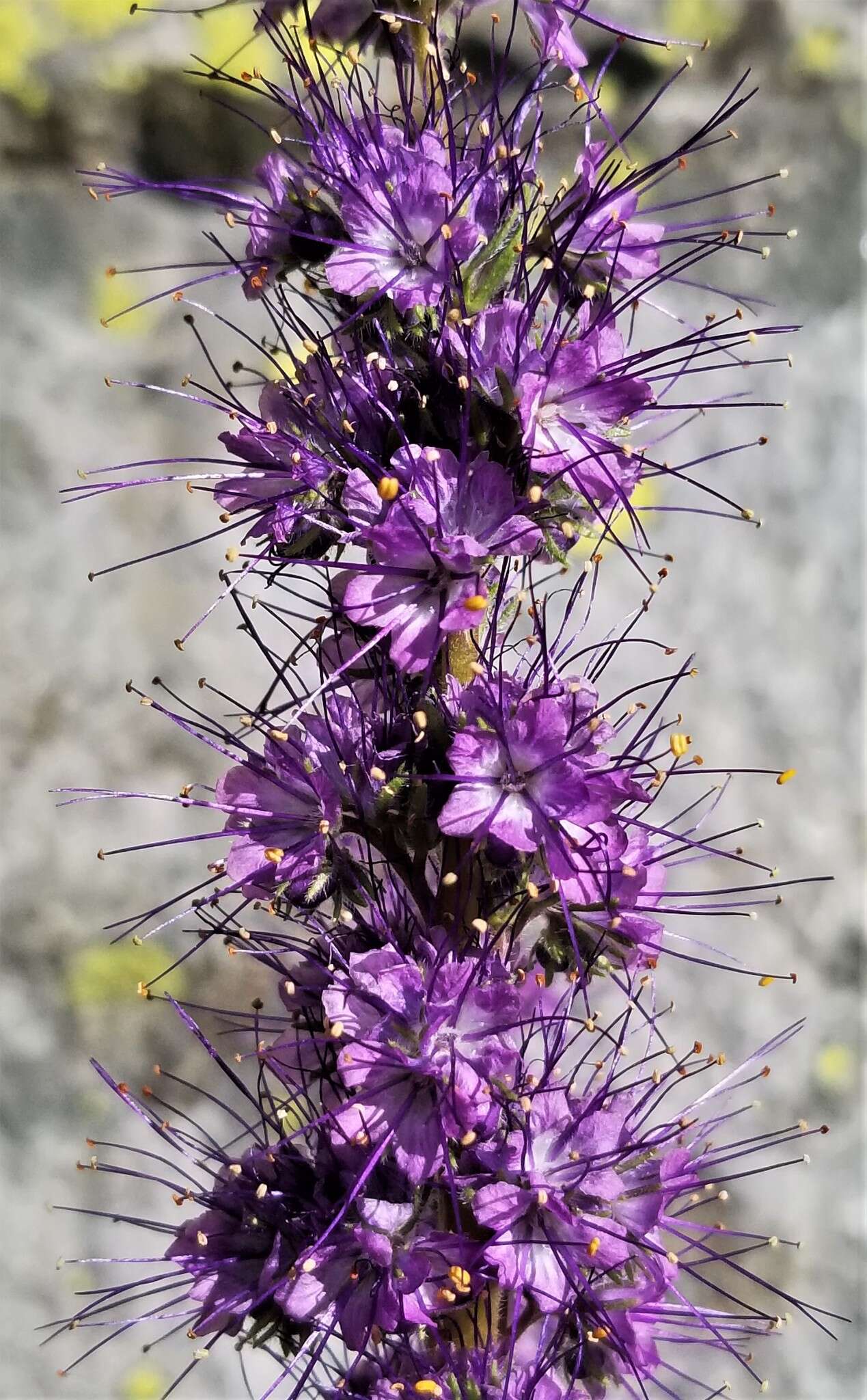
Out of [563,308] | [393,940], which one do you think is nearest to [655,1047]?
[393,940]

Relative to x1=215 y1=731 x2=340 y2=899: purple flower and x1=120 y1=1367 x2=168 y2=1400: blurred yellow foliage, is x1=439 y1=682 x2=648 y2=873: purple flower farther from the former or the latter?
x1=120 y1=1367 x2=168 y2=1400: blurred yellow foliage

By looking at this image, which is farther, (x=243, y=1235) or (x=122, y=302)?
(x=122, y=302)

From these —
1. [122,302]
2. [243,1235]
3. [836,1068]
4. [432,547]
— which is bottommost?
[836,1068]

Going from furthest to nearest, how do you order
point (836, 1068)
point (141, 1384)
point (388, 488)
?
point (836, 1068) < point (141, 1384) < point (388, 488)

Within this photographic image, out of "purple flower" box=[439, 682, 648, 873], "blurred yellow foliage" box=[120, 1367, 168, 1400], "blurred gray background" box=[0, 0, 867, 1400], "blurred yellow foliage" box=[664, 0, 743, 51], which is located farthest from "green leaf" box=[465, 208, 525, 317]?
"blurred yellow foliage" box=[120, 1367, 168, 1400]

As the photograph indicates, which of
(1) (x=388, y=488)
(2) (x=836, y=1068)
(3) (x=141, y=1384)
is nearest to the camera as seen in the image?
(1) (x=388, y=488)

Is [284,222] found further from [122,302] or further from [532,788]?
[122,302]

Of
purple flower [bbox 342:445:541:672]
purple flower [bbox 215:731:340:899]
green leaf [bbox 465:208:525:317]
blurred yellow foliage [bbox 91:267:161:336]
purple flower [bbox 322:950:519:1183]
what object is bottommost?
purple flower [bbox 322:950:519:1183]

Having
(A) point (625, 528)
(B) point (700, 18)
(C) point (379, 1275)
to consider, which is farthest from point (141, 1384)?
(B) point (700, 18)
